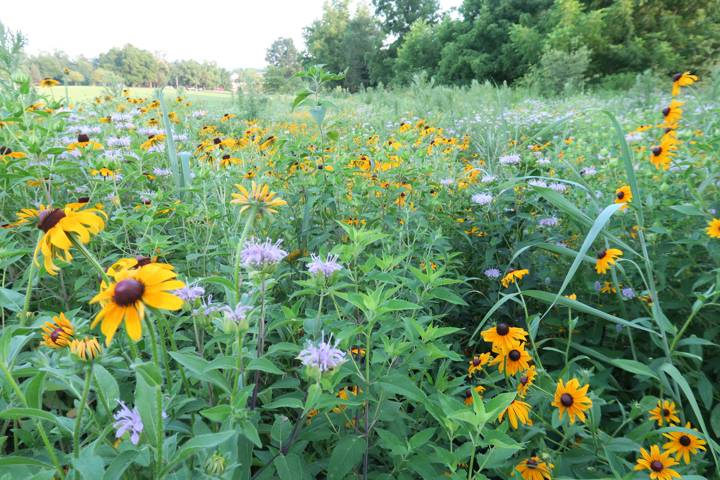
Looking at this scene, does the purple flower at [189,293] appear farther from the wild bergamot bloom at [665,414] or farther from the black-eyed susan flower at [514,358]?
the wild bergamot bloom at [665,414]

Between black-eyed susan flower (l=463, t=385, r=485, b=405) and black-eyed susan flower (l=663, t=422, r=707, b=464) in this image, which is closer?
black-eyed susan flower (l=663, t=422, r=707, b=464)

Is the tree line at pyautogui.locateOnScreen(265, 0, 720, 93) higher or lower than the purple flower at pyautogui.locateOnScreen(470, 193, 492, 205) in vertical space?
higher

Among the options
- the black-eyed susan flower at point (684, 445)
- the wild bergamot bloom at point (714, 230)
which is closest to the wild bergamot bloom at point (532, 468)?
the black-eyed susan flower at point (684, 445)

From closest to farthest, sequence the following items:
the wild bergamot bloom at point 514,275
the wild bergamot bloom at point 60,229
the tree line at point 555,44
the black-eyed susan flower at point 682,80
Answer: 1. the wild bergamot bloom at point 60,229
2. the wild bergamot bloom at point 514,275
3. the black-eyed susan flower at point 682,80
4. the tree line at point 555,44

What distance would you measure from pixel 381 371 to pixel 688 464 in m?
0.80

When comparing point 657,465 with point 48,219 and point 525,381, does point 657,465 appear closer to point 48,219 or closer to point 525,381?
point 525,381

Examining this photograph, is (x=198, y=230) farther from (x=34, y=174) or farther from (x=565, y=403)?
(x=565, y=403)

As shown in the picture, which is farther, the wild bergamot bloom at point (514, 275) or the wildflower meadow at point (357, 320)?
the wild bergamot bloom at point (514, 275)

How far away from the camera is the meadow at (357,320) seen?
74cm

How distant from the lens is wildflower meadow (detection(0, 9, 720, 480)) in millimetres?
740

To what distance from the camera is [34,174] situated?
67.2 inches

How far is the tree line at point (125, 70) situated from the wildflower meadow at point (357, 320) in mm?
2086

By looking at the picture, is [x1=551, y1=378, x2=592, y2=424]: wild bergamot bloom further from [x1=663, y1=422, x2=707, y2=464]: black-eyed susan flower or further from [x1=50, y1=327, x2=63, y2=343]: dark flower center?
[x1=50, y1=327, x2=63, y2=343]: dark flower center

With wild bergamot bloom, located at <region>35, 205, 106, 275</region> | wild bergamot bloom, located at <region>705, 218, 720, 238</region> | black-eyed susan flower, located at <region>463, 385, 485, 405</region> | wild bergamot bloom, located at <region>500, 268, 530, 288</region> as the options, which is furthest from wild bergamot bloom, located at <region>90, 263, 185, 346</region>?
wild bergamot bloom, located at <region>705, 218, 720, 238</region>
